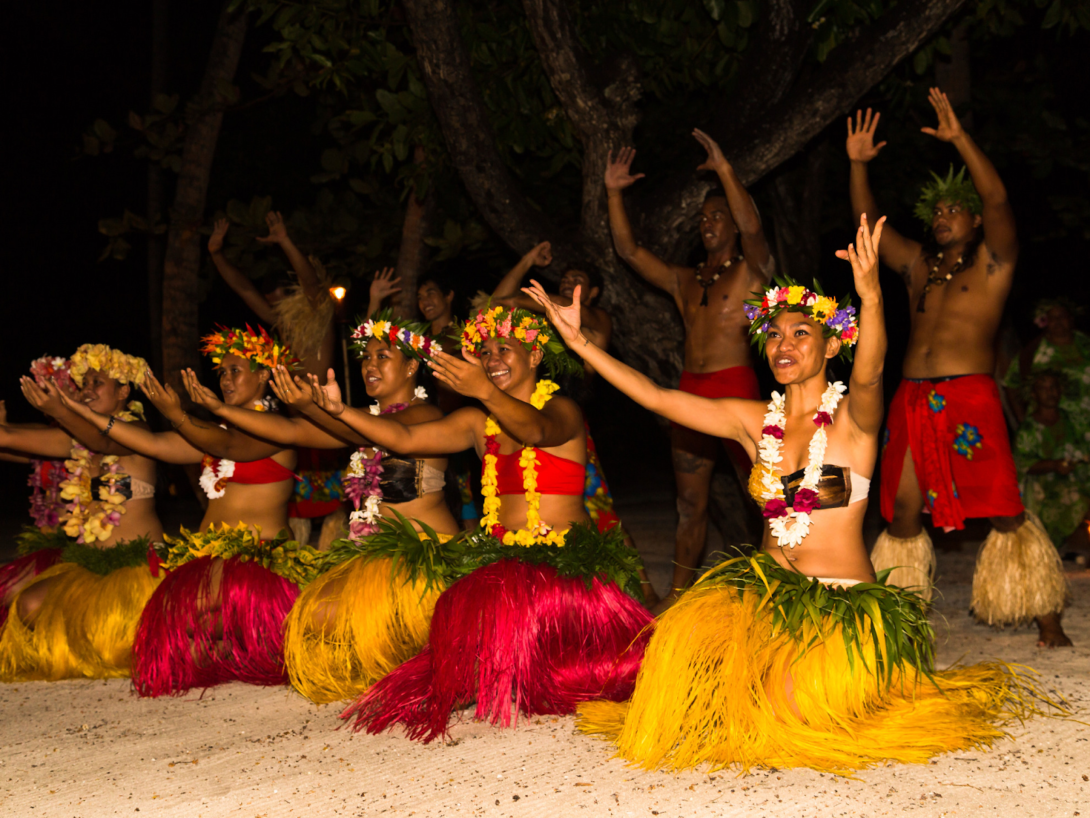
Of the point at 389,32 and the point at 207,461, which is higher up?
the point at 389,32

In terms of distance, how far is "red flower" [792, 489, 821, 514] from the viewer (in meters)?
2.83

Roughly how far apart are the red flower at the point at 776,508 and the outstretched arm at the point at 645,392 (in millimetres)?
275

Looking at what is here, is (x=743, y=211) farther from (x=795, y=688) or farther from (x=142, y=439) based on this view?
(x=142, y=439)

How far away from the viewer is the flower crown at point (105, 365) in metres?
4.24

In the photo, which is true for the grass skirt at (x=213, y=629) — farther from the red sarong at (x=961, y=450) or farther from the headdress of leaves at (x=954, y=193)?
the headdress of leaves at (x=954, y=193)

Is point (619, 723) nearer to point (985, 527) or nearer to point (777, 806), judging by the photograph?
point (777, 806)

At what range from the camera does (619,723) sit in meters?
2.88

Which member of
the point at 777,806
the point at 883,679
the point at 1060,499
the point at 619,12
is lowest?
the point at 777,806

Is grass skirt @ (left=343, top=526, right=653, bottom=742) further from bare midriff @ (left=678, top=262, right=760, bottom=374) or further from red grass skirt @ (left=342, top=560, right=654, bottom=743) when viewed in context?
bare midriff @ (left=678, top=262, right=760, bottom=374)

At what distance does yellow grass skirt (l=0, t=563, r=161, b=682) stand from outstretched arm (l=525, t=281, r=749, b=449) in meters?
1.93

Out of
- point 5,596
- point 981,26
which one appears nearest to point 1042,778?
point 5,596

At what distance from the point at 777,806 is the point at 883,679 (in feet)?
1.57

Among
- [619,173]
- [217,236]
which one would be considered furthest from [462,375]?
[217,236]

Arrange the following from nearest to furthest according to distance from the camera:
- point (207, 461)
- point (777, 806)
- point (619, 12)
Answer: point (777, 806) < point (207, 461) < point (619, 12)
